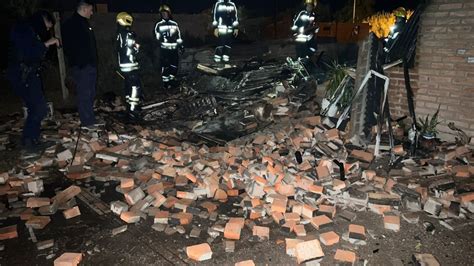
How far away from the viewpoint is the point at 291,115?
6027 millimetres

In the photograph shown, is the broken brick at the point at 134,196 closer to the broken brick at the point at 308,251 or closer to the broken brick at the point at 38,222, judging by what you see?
the broken brick at the point at 38,222

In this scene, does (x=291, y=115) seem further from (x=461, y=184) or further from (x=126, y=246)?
(x=126, y=246)

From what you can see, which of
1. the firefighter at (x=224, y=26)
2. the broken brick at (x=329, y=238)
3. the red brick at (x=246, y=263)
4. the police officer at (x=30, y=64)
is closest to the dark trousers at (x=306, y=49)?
the firefighter at (x=224, y=26)

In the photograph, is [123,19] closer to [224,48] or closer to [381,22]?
[224,48]

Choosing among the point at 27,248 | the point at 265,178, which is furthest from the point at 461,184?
the point at 27,248

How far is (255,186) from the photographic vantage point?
3840 millimetres

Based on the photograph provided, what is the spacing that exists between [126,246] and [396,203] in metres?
2.75

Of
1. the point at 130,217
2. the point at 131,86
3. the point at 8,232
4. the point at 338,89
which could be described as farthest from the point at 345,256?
the point at 131,86

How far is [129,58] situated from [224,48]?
2.85m

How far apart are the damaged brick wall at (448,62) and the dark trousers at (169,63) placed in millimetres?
5947

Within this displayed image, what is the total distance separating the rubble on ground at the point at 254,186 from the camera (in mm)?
3248

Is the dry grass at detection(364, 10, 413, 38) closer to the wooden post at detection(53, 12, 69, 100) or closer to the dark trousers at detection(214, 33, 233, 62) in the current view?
the dark trousers at detection(214, 33, 233, 62)

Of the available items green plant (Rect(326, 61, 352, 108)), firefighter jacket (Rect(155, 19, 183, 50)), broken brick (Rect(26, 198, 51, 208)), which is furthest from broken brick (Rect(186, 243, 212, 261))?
firefighter jacket (Rect(155, 19, 183, 50))

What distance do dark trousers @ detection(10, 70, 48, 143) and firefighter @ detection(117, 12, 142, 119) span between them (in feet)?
6.80
